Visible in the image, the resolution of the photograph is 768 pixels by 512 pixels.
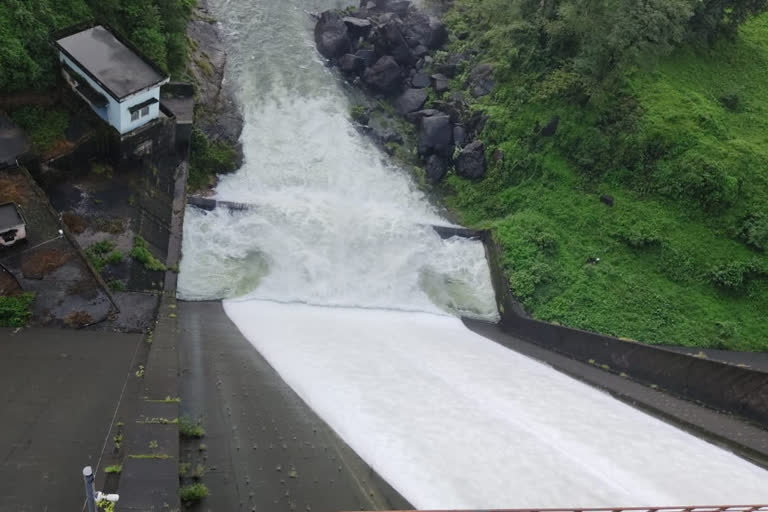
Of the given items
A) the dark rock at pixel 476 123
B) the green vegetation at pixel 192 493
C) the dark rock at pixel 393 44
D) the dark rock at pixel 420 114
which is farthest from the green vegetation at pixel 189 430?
the dark rock at pixel 393 44

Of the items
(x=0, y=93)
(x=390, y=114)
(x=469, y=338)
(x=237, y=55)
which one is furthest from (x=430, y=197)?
(x=0, y=93)

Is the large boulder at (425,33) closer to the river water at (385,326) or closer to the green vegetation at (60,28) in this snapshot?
the river water at (385,326)

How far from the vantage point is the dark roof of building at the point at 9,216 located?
666 inches

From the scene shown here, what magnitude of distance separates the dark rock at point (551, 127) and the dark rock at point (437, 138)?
14.9 ft

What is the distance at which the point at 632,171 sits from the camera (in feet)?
83.4

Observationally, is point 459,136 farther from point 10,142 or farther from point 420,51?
point 10,142

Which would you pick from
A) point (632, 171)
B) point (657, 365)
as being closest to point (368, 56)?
point (632, 171)

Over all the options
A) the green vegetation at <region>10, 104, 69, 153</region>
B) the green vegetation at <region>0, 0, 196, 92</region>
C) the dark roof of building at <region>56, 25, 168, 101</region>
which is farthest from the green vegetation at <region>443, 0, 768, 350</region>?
the green vegetation at <region>10, 104, 69, 153</region>

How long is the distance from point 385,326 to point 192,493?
34.8ft

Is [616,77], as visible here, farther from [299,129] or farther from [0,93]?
[0,93]

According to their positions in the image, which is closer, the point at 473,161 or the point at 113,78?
the point at 113,78

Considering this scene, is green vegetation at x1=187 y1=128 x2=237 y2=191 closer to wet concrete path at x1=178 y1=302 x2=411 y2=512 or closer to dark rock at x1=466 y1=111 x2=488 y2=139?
wet concrete path at x1=178 y1=302 x2=411 y2=512

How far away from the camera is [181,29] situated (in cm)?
2745

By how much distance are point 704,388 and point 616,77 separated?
582 inches
